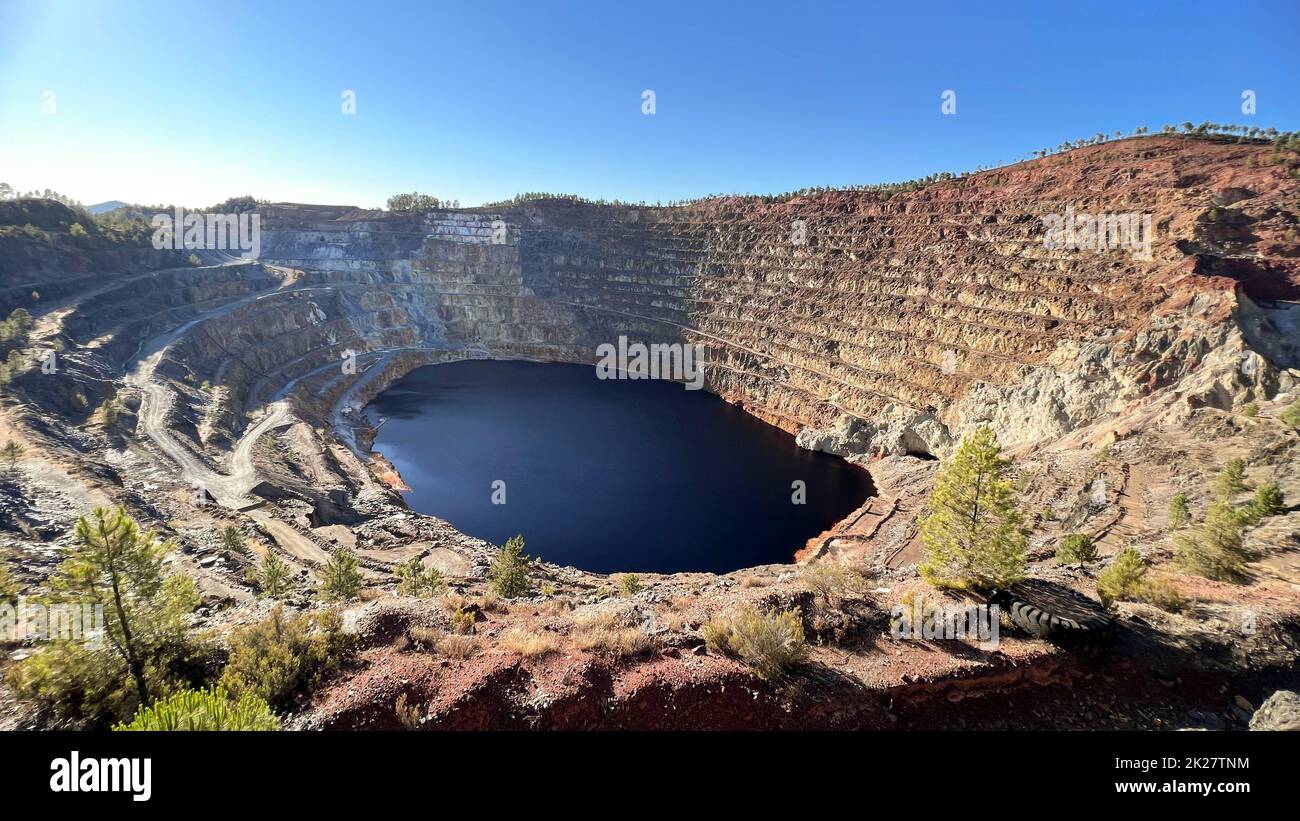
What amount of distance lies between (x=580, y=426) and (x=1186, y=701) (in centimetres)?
4975

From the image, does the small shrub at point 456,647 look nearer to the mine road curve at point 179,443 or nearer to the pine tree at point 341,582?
the pine tree at point 341,582

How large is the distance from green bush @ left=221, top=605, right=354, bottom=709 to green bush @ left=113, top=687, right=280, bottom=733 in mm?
1023

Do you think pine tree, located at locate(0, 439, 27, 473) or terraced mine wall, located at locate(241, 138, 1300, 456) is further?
terraced mine wall, located at locate(241, 138, 1300, 456)

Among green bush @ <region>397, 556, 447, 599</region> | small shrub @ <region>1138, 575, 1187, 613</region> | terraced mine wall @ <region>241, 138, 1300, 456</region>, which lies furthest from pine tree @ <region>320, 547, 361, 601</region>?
terraced mine wall @ <region>241, 138, 1300, 456</region>

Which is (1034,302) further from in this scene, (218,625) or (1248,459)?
(218,625)

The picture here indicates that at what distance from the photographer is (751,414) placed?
61.4 meters

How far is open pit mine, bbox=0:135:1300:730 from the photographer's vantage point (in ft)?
33.7

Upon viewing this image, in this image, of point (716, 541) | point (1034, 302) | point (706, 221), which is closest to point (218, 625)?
point (716, 541)

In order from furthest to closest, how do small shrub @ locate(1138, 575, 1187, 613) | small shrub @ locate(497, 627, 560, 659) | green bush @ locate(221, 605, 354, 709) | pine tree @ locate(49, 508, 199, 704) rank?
small shrub @ locate(1138, 575, 1187, 613)
small shrub @ locate(497, 627, 560, 659)
green bush @ locate(221, 605, 354, 709)
pine tree @ locate(49, 508, 199, 704)

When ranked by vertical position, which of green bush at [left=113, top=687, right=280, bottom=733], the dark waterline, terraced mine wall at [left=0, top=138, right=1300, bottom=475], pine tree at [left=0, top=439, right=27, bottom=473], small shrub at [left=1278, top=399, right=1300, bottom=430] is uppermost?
terraced mine wall at [left=0, top=138, right=1300, bottom=475]

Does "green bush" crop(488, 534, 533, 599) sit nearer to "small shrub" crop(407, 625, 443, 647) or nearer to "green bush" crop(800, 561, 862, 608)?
"small shrub" crop(407, 625, 443, 647)

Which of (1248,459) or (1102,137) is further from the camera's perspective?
(1102,137)

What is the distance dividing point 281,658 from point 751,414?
5579 cm

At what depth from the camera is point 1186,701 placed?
1061 cm
